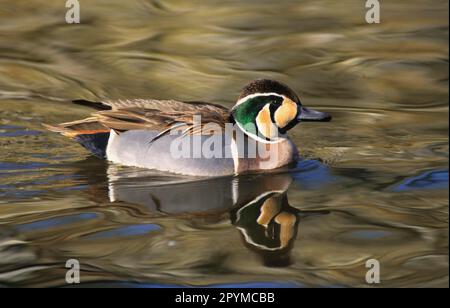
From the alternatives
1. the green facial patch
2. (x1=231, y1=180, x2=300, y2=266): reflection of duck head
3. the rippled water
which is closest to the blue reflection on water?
the rippled water

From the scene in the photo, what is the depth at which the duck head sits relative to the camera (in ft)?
26.5

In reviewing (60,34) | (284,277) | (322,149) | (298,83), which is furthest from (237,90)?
(284,277)

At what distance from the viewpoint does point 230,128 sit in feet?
26.3

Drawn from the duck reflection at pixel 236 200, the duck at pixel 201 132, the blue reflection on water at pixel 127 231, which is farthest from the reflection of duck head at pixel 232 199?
the blue reflection on water at pixel 127 231

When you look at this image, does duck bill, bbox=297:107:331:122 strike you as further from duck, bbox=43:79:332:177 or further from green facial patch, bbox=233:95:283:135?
green facial patch, bbox=233:95:283:135

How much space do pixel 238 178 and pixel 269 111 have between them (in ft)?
2.40

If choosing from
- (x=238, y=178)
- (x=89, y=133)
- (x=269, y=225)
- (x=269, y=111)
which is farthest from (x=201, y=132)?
(x=269, y=225)

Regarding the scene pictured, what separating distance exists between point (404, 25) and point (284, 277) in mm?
6273

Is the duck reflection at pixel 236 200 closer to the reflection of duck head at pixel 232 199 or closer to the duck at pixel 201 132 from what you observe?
the reflection of duck head at pixel 232 199

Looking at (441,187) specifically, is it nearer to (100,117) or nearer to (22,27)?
(100,117)

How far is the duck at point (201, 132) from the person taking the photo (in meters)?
7.92

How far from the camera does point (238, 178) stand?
7820 mm

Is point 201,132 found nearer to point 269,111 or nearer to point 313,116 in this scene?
point 269,111

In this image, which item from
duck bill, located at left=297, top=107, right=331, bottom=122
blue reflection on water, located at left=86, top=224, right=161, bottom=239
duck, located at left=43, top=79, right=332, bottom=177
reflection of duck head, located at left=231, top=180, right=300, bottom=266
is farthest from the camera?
duck bill, located at left=297, top=107, right=331, bottom=122
